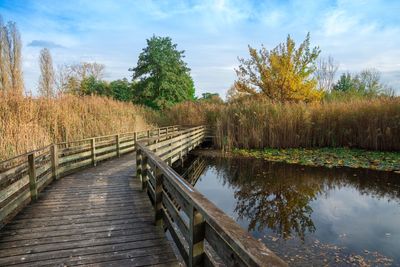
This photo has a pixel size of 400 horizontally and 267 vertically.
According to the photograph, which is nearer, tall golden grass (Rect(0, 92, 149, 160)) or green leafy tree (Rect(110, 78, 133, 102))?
tall golden grass (Rect(0, 92, 149, 160))

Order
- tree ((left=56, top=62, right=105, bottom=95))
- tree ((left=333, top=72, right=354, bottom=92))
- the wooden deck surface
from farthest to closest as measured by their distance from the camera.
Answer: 1. tree ((left=333, top=72, right=354, bottom=92))
2. tree ((left=56, top=62, right=105, bottom=95))
3. the wooden deck surface

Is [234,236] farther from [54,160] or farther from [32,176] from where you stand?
[54,160]

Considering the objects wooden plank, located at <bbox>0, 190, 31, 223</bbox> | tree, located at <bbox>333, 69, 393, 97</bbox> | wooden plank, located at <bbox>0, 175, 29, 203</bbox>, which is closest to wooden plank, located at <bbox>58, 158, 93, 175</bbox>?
wooden plank, located at <bbox>0, 190, 31, 223</bbox>

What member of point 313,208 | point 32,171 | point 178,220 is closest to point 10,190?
point 32,171

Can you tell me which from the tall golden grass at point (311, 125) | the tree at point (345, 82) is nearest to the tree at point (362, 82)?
the tree at point (345, 82)

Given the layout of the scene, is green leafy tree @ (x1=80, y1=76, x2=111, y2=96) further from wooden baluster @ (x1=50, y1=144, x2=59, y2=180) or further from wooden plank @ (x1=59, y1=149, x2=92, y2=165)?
wooden baluster @ (x1=50, y1=144, x2=59, y2=180)

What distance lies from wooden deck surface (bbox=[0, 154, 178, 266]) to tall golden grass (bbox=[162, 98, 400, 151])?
1008 centimetres

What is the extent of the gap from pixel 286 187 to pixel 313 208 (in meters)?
1.55

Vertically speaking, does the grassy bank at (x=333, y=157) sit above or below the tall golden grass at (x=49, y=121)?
below

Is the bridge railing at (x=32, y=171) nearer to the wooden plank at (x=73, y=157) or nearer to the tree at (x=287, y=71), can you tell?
the wooden plank at (x=73, y=157)

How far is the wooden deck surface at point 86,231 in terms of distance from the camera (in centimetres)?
296

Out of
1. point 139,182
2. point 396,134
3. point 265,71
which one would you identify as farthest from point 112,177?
point 265,71

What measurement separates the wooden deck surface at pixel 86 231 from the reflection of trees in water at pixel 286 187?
109 inches

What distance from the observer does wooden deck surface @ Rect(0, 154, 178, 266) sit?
2955 mm
